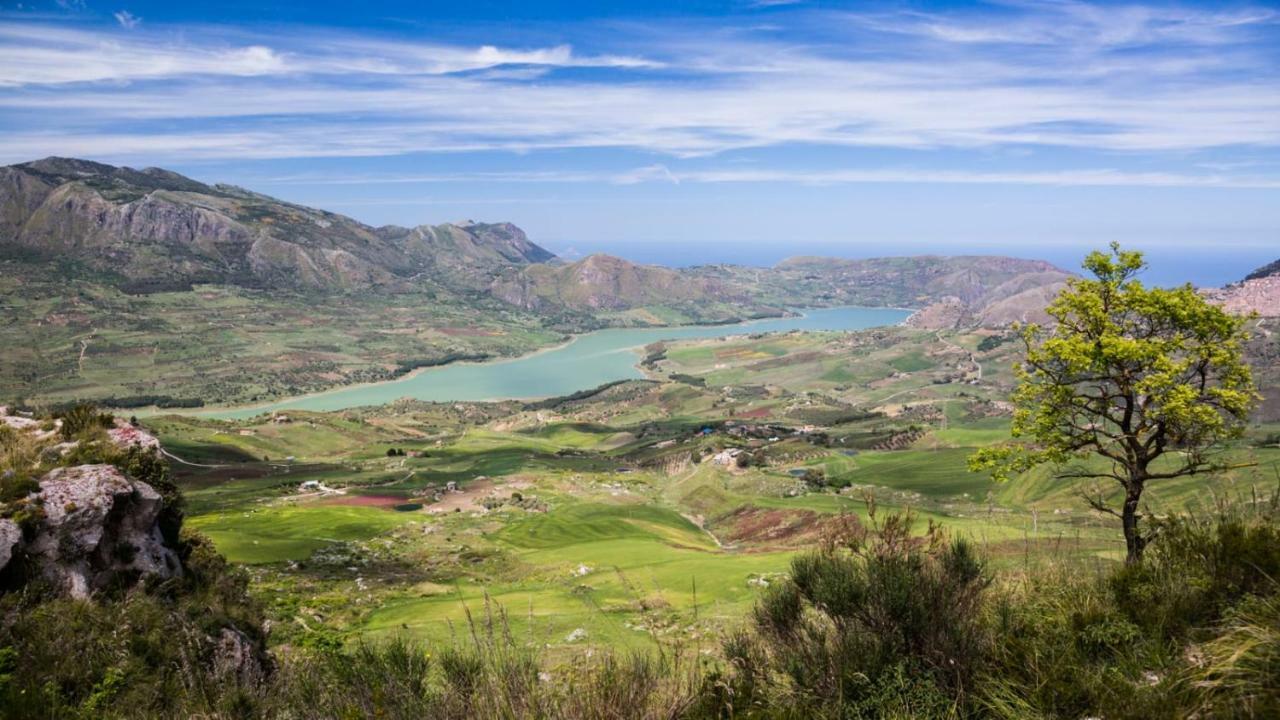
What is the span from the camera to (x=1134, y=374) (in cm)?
1420

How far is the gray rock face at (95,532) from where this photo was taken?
1310 centimetres

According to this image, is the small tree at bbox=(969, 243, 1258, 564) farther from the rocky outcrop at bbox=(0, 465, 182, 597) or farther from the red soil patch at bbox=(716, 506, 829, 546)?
the red soil patch at bbox=(716, 506, 829, 546)

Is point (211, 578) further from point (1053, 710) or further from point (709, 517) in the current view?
point (709, 517)

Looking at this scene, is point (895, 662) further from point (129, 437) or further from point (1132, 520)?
point (129, 437)

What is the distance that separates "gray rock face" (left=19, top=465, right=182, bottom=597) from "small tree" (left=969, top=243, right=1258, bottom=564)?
1961cm

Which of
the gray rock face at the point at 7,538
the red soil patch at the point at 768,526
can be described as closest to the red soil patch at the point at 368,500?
the red soil patch at the point at 768,526

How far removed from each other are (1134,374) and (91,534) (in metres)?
22.1

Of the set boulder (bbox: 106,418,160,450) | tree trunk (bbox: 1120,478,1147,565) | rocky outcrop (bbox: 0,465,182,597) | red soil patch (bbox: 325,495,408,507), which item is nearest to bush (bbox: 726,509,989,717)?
tree trunk (bbox: 1120,478,1147,565)

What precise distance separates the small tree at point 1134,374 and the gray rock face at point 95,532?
64.3 feet

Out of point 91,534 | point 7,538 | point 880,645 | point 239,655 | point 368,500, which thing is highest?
point 880,645

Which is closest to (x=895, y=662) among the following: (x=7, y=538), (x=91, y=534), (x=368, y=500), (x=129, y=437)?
(x=7, y=538)

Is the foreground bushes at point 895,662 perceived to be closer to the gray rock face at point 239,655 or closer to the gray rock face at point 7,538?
the gray rock face at point 7,538

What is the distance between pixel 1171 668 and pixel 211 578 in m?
19.9

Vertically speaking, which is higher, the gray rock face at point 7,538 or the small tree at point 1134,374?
the small tree at point 1134,374
